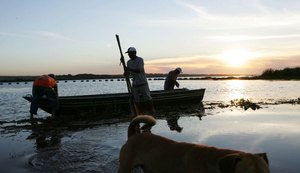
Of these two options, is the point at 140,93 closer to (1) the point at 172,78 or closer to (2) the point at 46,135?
(2) the point at 46,135

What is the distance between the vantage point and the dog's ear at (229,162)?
12.6ft

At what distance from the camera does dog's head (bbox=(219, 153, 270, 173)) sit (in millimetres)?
3773

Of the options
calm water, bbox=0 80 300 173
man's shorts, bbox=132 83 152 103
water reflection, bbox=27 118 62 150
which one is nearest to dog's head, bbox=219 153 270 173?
calm water, bbox=0 80 300 173

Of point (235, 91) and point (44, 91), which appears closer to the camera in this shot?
point (44, 91)

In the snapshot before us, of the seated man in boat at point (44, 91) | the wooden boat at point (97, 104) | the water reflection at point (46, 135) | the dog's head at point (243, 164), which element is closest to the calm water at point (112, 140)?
the water reflection at point (46, 135)

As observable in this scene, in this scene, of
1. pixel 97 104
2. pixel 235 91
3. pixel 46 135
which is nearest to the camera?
pixel 46 135

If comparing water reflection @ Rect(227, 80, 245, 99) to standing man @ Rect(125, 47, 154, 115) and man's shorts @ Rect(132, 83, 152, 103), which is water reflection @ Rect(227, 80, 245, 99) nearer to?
standing man @ Rect(125, 47, 154, 115)

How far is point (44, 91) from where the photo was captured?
16312 mm

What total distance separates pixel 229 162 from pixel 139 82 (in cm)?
862

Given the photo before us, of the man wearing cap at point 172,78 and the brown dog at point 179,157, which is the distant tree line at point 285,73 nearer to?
the man wearing cap at point 172,78

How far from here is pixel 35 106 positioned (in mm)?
16469

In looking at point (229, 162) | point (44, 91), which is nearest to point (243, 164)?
point (229, 162)

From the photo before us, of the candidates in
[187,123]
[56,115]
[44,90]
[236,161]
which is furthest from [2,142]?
[236,161]

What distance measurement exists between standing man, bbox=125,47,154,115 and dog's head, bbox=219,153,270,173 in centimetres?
757
